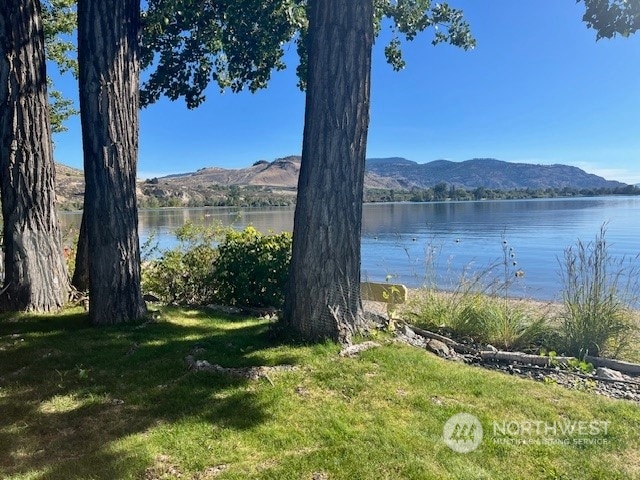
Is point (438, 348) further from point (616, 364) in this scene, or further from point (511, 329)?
point (616, 364)

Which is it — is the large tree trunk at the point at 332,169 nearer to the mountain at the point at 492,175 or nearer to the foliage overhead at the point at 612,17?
the foliage overhead at the point at 612,17

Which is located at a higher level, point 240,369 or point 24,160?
point 24,160

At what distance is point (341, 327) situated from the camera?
4090 millimetres

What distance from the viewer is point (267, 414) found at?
2.90 meters

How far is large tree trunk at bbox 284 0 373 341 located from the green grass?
0.41 m

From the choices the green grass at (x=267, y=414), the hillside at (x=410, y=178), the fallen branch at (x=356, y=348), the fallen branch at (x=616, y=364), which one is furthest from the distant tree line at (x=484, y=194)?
the green grass at (x=267, y=414)

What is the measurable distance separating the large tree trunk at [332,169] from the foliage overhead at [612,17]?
2.61 meters

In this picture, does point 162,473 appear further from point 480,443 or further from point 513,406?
point 513,406

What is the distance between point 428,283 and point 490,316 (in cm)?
128

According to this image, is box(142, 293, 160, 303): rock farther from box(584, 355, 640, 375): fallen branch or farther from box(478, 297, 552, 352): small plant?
box(584, 355, 640, 375): fallen branch

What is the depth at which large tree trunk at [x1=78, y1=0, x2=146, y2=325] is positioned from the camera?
15.2 feet

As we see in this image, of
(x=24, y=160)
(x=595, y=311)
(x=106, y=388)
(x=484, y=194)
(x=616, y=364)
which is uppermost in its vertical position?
(x=484, y=194)

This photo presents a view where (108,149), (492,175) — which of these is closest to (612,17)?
(108,149)

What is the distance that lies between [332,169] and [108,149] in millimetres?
2413
